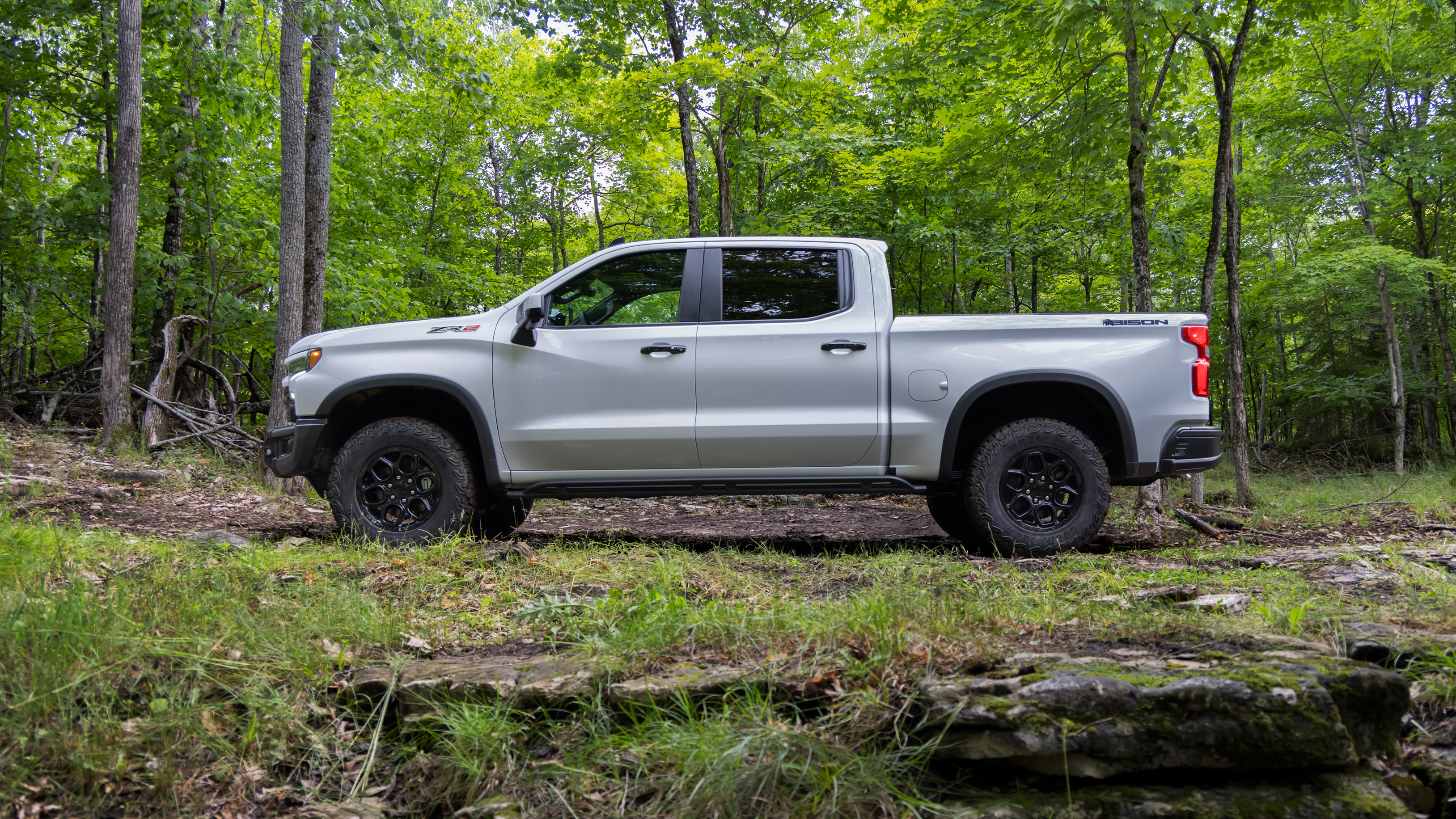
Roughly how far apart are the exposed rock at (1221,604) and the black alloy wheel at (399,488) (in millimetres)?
3935

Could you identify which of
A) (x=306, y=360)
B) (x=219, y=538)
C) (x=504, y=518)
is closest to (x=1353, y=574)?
(x=504, y=518)

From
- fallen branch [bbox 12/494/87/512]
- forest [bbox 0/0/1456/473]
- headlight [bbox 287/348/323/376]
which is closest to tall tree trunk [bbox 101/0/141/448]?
forest [bbox 0/0/1456/473]

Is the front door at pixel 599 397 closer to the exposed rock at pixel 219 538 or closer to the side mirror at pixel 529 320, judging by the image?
the side mirror at pixel 529 320

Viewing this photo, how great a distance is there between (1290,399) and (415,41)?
61.4 feet

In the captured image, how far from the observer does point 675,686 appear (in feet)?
7.22

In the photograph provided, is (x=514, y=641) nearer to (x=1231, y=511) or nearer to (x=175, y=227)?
(x=1231, y=511)

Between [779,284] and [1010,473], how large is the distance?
180 cm

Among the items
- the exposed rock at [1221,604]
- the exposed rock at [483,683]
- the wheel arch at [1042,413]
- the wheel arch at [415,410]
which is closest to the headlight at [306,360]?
the wheel arch at [415,410]

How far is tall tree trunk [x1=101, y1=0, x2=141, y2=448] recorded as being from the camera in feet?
28.9

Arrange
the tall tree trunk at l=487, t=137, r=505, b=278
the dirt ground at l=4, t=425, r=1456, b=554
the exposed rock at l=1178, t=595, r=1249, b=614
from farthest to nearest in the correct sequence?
the tall tree trunk at l=487, t=137, r=505, b=278 → the dirt ground at l=4, t=425, r=1456, b=554 → the exposed rock at l=1178, t=595, r=1249, b=614

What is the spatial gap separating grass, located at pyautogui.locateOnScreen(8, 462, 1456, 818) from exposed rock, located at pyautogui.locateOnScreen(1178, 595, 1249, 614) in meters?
0.09

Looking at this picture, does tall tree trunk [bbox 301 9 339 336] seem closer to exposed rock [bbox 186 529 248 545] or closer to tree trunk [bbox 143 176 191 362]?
tree trunk [bbox 143 176 191 362]

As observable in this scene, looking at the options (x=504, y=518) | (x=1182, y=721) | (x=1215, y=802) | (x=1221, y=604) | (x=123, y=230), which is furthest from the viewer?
(x=123, y=230)

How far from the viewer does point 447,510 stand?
4656 millimetres
